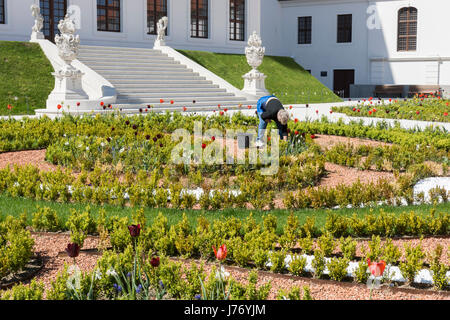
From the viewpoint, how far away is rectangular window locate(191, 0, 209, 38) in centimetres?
Result: 3469

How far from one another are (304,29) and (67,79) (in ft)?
79.6

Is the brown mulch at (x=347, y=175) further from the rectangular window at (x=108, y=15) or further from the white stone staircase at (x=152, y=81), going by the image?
the rectangular window at (x=108, y=15)

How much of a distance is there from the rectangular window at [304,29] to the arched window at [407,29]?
20.8 feet

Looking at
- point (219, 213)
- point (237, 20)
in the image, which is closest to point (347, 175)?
point (219, 213)

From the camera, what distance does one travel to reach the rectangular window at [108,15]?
100ft

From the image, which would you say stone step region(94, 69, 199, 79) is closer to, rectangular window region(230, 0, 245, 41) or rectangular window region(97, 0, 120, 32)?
rectangular window region(97, 0, 120, 32)

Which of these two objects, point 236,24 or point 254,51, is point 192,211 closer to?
point 254,51

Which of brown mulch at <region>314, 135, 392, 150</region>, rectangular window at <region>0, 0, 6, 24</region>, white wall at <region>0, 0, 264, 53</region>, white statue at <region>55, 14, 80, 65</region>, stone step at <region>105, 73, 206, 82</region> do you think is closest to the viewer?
brown mulch at <region>314, 135, 392, 150</region>

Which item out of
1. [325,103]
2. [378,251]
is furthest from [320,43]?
[378,251]

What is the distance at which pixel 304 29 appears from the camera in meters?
40.2

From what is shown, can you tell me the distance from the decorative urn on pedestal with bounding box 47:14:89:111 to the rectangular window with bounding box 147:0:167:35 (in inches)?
501

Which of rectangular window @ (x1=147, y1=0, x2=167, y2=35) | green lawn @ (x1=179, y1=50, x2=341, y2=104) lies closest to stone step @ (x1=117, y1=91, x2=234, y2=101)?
green lawn @ (x1=179, y1=50, x2=341, y2=104)

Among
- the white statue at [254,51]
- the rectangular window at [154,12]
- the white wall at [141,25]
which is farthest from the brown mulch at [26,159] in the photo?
the rectangular window at [154,12]
